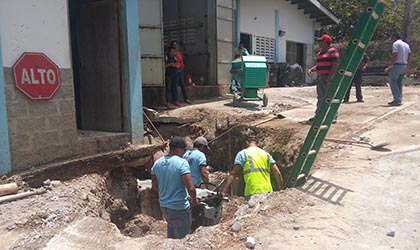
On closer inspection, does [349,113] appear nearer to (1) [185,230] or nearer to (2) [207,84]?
(2) [207,84]

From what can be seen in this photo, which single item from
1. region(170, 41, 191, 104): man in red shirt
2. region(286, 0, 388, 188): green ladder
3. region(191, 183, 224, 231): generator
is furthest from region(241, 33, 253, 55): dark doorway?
region(191, 183, 224, 231): generator

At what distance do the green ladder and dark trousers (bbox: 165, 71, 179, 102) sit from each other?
533cm

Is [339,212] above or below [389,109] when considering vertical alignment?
below

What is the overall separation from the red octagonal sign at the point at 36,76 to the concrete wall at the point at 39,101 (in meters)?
0.07

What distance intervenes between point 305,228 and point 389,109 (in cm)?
651

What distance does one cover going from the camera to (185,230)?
177 inches

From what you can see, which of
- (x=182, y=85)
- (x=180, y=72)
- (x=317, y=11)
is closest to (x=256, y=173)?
(x=180, y=72)

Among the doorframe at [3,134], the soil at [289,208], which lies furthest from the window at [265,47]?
the doorframe at [3,134]

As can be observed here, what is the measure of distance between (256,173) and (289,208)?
37.7 inches

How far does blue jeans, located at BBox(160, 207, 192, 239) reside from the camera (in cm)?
441

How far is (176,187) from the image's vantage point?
430 cm

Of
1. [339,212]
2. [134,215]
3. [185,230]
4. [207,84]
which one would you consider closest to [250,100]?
[207,84]

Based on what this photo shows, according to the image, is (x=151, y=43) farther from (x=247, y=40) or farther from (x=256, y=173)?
(x=247, y=40)

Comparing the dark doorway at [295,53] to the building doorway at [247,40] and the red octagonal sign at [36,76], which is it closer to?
the building doorway at [247,40]
